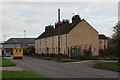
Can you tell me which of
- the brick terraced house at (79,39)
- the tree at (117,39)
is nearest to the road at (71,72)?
the tree at (117,39)

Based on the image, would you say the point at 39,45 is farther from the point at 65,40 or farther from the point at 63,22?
the point at 65,40

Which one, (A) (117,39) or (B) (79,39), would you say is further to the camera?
(B) (79,39)

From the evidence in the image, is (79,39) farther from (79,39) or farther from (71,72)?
(71,72)

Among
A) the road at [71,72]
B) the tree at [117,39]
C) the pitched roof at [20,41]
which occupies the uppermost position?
the pitched roof at [20,41]

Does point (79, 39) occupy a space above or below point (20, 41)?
below

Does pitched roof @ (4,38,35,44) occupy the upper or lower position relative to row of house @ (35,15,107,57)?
upper

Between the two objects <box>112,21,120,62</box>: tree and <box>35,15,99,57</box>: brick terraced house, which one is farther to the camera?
<box>35,15,99,57</box>: brick terraced house

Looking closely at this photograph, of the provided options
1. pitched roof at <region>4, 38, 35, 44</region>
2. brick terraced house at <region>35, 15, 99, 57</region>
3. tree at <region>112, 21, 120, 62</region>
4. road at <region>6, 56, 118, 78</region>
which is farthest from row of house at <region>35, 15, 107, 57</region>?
pitched roof at <region>4, 38, 35, 44</region>

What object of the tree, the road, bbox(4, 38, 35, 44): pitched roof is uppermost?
bbox(4, 38, 35, 44): pitched roof

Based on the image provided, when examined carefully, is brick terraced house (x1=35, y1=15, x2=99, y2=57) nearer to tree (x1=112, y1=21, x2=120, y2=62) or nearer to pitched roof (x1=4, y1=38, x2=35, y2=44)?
tree (x1=112, y1=21, x2=120, y2=62)

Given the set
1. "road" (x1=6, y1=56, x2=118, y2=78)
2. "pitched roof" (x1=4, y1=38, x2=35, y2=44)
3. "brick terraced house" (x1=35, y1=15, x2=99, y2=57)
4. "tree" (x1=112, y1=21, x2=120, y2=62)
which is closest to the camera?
"road" (x1=6, y1=56, x2=118, y2=78)

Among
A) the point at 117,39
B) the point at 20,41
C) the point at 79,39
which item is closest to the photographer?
the point at 117,39

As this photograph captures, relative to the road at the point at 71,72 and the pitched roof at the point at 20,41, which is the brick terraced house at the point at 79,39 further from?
the pitched roof at the point at 20,41

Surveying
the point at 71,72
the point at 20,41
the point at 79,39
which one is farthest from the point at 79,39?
the point at 20,41
